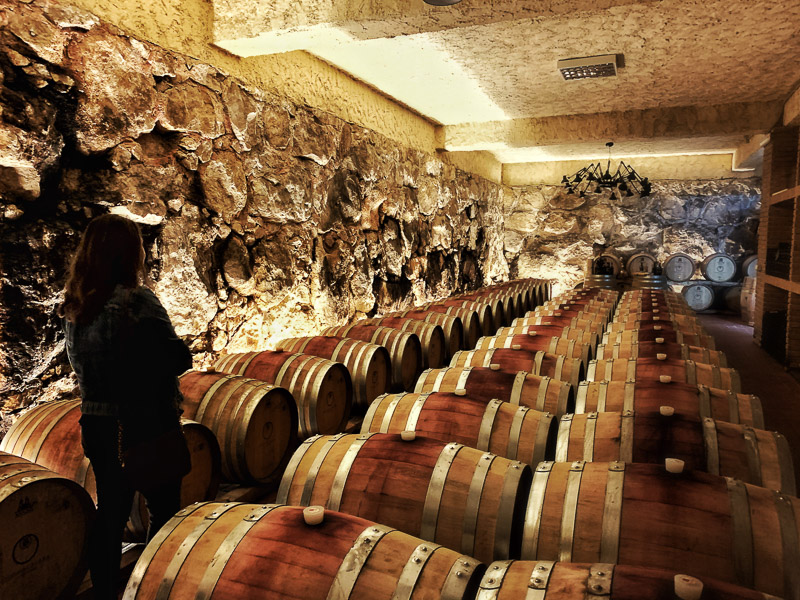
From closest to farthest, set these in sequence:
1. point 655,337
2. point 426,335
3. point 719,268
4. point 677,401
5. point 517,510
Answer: point 517,510, point 677,401, point 655,337, point 426,335, point 719,268

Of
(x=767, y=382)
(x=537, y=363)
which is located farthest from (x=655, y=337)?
(x=767, y=382)

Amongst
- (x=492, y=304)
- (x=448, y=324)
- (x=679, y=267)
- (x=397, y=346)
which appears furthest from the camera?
(x=679, y=267)

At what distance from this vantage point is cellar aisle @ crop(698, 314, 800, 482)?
4.43m

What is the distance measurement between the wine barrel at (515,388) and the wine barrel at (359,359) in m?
1.00

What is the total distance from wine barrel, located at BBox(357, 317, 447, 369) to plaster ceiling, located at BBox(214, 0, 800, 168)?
2734 mm

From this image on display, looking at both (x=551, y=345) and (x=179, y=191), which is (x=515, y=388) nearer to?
(x=551, y=345)

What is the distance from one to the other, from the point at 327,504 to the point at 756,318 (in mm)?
9397

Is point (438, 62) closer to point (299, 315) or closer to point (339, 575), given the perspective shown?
point (299, 315)

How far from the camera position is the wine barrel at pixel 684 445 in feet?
6.69

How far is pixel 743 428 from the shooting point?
221cm

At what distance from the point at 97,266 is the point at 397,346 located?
3.10 meters

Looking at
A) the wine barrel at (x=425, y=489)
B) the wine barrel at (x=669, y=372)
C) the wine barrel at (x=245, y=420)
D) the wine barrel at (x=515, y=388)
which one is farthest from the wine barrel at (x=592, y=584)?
the wine barrel at (x=669, y=372)

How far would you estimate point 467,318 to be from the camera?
20.7 feet

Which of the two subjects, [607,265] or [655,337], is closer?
[655,337]
